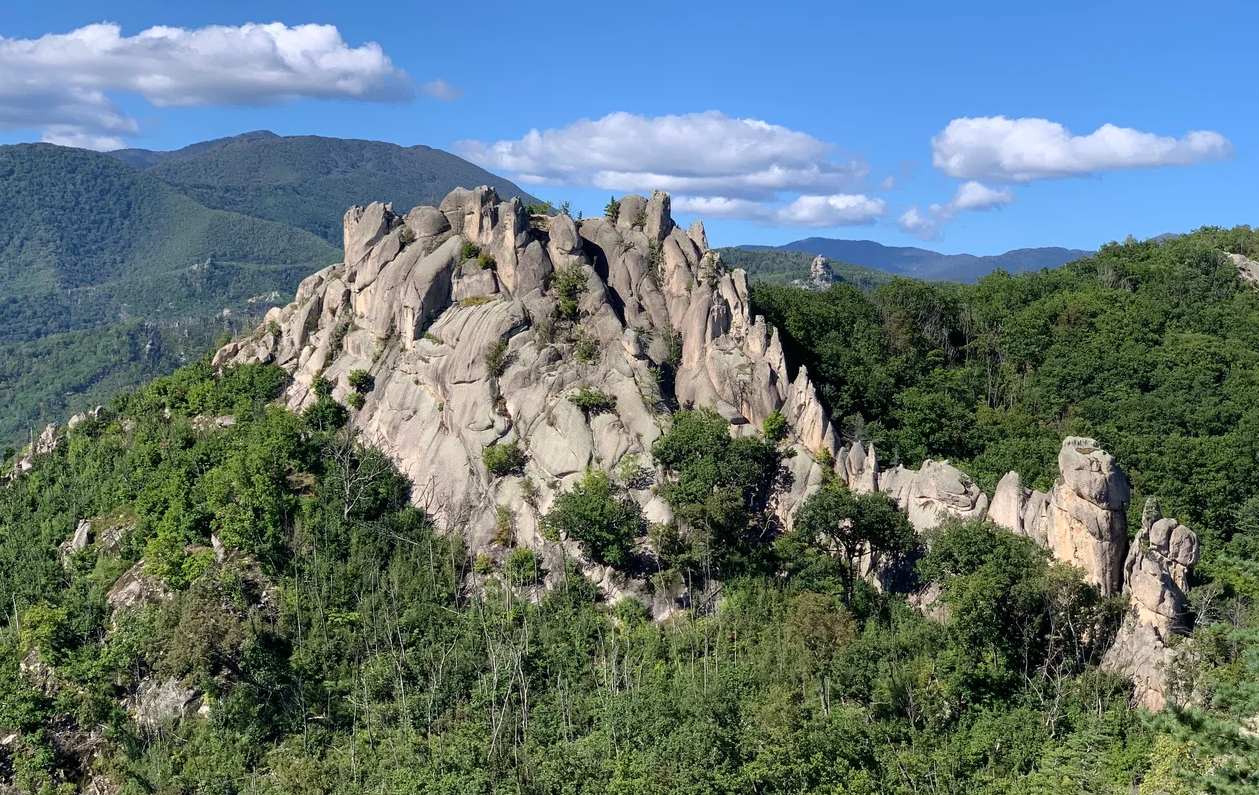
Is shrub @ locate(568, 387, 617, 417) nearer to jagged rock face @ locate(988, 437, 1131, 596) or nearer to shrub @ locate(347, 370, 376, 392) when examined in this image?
shrub @ locate(347, 370, 376, 392)

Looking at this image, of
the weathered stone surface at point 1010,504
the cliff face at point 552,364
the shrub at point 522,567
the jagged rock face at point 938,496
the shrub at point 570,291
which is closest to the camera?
the weathered stone surface at point 1010,504

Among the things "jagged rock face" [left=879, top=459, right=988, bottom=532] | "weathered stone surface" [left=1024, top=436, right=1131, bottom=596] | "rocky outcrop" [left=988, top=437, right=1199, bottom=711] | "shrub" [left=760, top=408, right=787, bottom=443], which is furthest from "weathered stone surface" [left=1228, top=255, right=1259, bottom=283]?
"weathered stone surface" [left=1024, top=436, right=1131, bottom=596]

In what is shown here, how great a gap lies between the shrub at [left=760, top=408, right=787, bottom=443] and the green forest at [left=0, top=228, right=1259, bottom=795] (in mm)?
239

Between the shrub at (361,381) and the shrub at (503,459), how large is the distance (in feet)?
31.7

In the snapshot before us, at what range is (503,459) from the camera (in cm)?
5812

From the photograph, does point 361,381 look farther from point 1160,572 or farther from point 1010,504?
point 1160,572

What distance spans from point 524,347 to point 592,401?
5.93 metres

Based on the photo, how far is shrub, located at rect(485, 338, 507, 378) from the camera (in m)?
61.2

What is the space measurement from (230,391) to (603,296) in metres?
23.4

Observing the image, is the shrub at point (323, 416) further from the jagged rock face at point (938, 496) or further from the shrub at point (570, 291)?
the jagged rock face at point (938, 496)

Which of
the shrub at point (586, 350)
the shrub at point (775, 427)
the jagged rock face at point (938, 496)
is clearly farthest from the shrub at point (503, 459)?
the jagged rock face at point (938, 496)

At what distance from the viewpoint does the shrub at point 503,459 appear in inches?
2291

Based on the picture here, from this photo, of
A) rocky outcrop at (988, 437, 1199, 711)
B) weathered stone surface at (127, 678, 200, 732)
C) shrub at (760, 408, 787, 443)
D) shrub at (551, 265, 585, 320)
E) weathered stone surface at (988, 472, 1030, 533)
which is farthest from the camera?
shrub at (551, 265, 585, 320)

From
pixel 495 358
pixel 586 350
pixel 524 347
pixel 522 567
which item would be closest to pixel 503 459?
pixel 522 567
